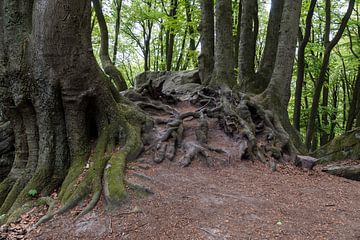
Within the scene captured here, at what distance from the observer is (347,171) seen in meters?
6.93

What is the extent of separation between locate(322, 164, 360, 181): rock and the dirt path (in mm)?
1121

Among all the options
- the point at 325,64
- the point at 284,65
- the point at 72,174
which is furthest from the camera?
the point at 325,64

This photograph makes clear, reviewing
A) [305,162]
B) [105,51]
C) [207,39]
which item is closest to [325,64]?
[207,39]

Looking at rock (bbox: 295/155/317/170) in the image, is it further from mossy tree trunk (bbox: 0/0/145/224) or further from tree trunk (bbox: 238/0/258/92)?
tree trunk (bbox: 238/0/258/92)

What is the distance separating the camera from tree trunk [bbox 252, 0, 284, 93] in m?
9.96

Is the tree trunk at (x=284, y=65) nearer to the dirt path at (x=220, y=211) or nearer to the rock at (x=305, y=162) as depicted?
the rock at (x=305, y=162)

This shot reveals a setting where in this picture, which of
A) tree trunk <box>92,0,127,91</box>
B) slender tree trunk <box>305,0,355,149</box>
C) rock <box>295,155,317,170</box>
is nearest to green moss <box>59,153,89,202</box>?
rock <box>295,155,317,170</box>

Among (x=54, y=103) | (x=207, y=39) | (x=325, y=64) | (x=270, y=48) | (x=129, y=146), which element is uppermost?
(x=207, y=39)

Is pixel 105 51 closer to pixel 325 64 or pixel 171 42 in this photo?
pixel 325 64

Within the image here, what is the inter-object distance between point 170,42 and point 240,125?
13686 millimetres

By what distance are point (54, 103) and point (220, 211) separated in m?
3.34

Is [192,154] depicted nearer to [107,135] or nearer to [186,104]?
[107,135]

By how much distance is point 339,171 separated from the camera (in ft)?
23.0

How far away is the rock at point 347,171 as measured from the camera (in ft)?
22.3
